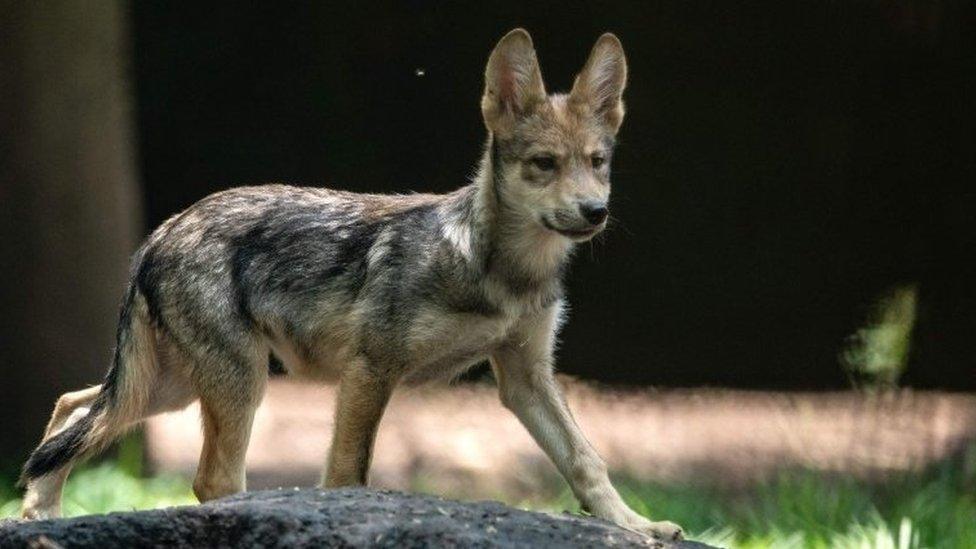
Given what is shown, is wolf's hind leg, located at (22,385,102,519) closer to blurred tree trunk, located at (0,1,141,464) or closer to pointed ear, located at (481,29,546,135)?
pointed ear, located at (481,29,546,135)

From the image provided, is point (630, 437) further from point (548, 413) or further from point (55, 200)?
point (55, 200)

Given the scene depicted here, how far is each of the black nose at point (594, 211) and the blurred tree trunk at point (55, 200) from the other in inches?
178

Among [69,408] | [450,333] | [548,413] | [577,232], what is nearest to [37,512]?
[69,408]

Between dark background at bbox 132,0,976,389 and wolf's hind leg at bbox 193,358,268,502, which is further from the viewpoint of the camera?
dark background at bbox 132,0,976,389

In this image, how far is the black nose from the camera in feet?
19.1

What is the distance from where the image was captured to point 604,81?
6293mm

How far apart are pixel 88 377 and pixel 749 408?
155 inches

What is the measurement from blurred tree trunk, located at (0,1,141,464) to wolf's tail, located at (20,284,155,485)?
3062 millimetres

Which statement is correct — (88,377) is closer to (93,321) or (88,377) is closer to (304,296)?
(93,321)

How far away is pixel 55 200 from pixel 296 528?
5.49 m

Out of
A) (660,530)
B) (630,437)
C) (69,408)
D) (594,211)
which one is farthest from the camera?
(630,437)

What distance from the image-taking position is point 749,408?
386 inches

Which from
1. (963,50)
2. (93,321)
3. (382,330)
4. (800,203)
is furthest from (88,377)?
(963,50)

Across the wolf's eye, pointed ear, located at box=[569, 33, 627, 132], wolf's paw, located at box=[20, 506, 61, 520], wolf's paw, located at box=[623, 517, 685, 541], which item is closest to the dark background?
pointed ear, located at box=[569, 33, 627, 132]
